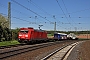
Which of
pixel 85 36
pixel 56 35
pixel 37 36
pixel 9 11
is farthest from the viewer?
pixel 85 36

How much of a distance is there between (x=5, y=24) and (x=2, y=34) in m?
7.32

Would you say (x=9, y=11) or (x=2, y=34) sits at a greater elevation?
(x=9, y=11)

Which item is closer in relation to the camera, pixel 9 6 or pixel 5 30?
→ pixel 9 6

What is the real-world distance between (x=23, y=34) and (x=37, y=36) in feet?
14.7

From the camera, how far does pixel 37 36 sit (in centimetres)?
4456

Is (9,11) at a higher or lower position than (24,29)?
higher

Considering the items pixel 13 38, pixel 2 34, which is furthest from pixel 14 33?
pixel 2 34

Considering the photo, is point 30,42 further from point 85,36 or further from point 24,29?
point 85,36

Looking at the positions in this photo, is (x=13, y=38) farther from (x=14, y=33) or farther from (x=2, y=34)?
(x=2, y=34)

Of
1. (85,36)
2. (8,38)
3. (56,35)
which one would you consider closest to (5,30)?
(8,38)

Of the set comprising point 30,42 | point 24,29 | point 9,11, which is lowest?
point 30,42

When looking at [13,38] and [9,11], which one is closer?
[9,11]

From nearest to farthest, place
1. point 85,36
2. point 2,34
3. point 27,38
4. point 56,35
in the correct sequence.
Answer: point 27,38
point 2,34
point 56,35
point 85,36

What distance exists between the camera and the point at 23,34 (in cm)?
4106
